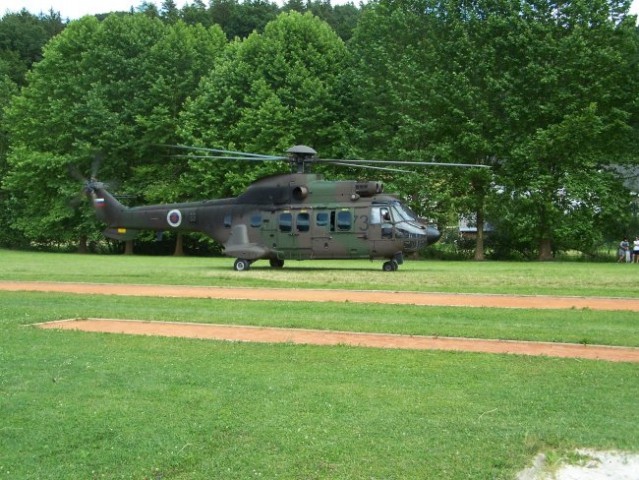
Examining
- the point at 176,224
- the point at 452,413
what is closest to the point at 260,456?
the point at 452,413

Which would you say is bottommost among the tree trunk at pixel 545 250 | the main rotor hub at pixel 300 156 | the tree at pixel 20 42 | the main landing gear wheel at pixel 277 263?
the main landing gear wheel at pixel 277 263

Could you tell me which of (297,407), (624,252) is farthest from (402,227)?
(297,407)

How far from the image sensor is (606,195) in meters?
39.7

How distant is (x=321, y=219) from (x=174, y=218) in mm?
6419

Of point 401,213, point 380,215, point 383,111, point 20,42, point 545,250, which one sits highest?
point 20,42

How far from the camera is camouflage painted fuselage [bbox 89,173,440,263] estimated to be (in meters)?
26.8

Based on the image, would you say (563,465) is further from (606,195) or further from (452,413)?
(606,195)

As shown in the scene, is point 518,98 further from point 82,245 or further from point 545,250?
point 82,245

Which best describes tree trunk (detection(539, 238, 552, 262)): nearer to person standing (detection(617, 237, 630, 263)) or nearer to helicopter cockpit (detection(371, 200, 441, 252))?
person standing (detection(617, 237, 630, 263))

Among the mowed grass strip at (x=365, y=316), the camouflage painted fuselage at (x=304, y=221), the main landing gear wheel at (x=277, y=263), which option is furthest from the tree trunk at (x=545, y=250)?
the mowed grass strip at (x=365, y=316)

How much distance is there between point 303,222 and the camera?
91.6ft

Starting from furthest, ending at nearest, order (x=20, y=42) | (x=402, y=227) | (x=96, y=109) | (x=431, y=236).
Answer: (x=20, y=42)
(x=96, y=109)
(x=431, y=236)
(x=402, y=227)

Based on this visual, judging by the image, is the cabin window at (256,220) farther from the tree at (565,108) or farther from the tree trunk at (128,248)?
the tree trunk at (128,248)

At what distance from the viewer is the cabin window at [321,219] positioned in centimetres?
2752
